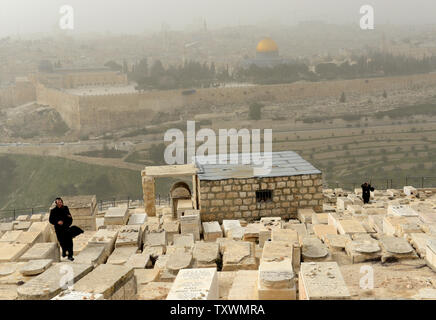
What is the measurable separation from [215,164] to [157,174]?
39.3 inches

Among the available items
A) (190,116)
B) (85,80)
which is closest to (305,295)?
(190,116)

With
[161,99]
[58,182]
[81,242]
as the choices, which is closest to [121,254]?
[81,242]

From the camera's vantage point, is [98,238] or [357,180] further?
[357,180]

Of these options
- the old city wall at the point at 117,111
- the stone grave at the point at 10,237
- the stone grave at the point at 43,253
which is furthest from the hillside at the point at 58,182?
the stone grave at the point at 43,253

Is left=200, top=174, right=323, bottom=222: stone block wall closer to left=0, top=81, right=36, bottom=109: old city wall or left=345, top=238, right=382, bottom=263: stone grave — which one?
left=345, top=238, right=382, bottom=263: stone grave

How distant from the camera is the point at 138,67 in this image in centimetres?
5862

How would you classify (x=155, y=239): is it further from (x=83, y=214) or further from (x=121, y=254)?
(x=83, y=214)

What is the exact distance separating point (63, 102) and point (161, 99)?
24.6 ft

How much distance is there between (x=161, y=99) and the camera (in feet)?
140

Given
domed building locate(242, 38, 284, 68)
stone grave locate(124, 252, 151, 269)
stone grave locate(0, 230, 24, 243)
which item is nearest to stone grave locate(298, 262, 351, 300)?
stone grave locate(124, 252, 151, 269)

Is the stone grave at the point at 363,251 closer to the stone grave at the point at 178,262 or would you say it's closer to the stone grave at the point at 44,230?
the stone grave at the point at 178,262

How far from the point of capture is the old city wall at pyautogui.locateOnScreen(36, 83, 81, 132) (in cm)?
4041

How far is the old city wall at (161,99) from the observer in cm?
4041
